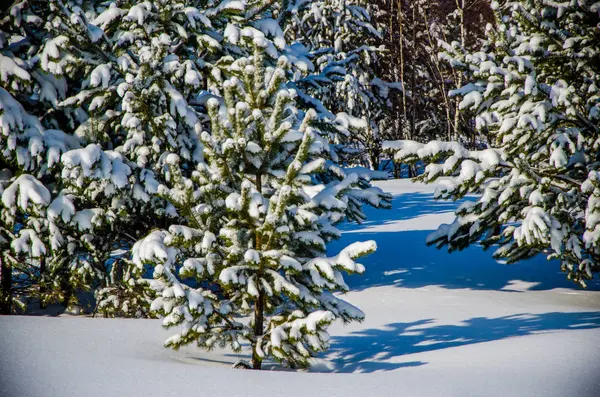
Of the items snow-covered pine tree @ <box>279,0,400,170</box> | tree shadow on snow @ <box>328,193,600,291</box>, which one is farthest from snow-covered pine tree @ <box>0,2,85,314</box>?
snow-covered pine tree @ <box>279,0,400,170</box>

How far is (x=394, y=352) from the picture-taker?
19.9 feet

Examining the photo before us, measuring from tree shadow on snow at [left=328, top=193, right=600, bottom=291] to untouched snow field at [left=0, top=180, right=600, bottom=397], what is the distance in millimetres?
71

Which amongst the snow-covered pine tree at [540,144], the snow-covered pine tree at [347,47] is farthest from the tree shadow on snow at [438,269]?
the snow-covered pine tree at [347,47]

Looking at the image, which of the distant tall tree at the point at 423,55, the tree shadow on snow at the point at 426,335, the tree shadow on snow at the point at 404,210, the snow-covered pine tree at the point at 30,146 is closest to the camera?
the tree shadow on snow at the point at 426,335

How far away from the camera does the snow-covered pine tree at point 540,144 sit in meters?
7.67

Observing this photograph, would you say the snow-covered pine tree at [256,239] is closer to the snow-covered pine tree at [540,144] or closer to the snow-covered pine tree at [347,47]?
the snow-covered pine tree at [540,144]

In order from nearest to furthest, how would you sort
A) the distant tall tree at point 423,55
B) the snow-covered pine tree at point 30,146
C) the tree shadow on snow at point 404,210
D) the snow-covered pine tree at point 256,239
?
the snow-covered pine tree at point 256,239, the snow-covered pine tree at point 30,146, the tree shadow on snow at point 404,210, the distant tall tree at point 423,55

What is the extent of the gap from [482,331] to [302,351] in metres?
3.23

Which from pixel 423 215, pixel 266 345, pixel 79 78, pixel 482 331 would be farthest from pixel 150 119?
pixel 423 215

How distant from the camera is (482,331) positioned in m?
7.02

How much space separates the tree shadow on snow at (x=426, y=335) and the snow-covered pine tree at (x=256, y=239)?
0.63m

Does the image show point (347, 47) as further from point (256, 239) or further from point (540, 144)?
point (256, 239)

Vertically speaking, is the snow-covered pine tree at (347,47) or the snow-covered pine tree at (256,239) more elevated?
the snow-covered pine tree at (347,47)

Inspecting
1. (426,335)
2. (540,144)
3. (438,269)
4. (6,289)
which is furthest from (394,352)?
(6,289)
